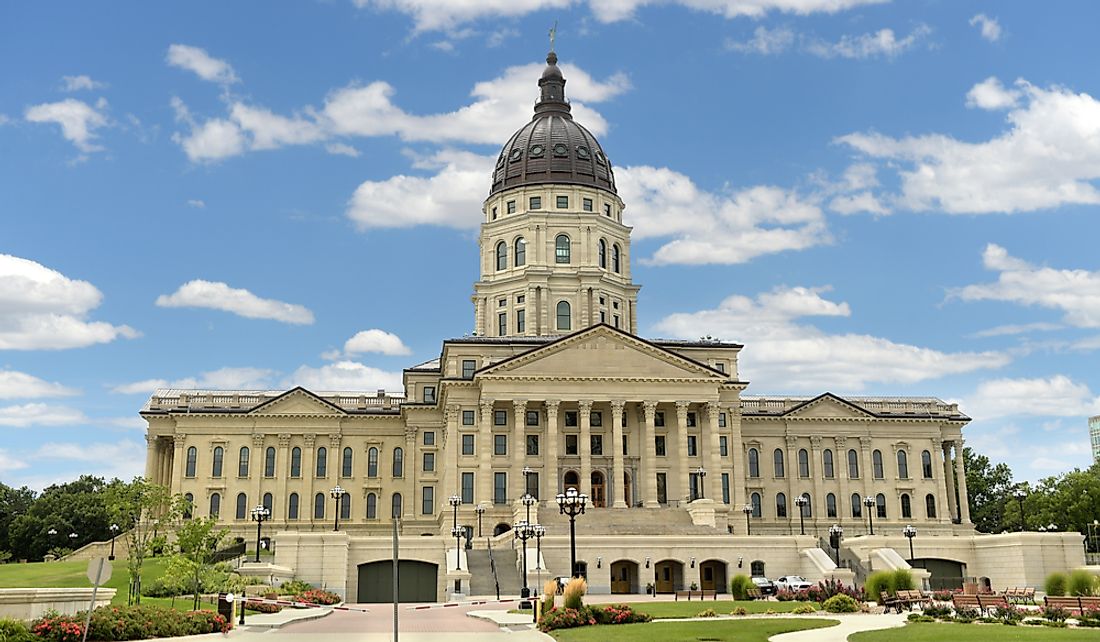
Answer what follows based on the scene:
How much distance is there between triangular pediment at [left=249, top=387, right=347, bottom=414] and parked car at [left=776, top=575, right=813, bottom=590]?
46.7m

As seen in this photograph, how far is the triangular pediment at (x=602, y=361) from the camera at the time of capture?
81.8 metres

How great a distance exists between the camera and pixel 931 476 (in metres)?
98.1

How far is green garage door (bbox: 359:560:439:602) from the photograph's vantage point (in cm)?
6444

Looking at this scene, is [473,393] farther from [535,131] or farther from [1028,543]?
[1028,543]

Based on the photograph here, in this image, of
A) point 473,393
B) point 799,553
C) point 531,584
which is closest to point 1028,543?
point 799,553

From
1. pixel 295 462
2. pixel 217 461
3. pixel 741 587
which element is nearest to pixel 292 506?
pixel 295 462

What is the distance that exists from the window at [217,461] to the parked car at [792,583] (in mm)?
51883

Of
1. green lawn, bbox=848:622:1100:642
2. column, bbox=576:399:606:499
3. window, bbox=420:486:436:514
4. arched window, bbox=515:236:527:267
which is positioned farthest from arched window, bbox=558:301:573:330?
green lawn, bbox=848:622:1100:642

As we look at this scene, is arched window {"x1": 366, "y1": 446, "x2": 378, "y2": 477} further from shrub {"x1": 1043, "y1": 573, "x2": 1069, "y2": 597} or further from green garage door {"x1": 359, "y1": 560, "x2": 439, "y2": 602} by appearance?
shrub {"x1": 1043, "y1": 573, "x2": 1069, "y2": 597}

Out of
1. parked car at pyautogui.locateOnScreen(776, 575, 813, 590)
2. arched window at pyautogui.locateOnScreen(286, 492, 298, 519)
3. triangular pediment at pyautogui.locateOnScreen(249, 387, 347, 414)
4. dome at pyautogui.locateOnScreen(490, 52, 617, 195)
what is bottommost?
parked car at pyautogui.locateOnScreen(776, 575, 813, 590)

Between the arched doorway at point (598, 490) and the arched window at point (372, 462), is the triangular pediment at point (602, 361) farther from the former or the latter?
the arched window at point (372, 462)

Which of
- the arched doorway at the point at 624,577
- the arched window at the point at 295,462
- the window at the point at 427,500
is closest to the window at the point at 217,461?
the arched window at the point at 295,462

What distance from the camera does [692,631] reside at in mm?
32531

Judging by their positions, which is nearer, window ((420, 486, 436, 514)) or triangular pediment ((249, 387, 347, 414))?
window ((420, 486, 436, 514))
